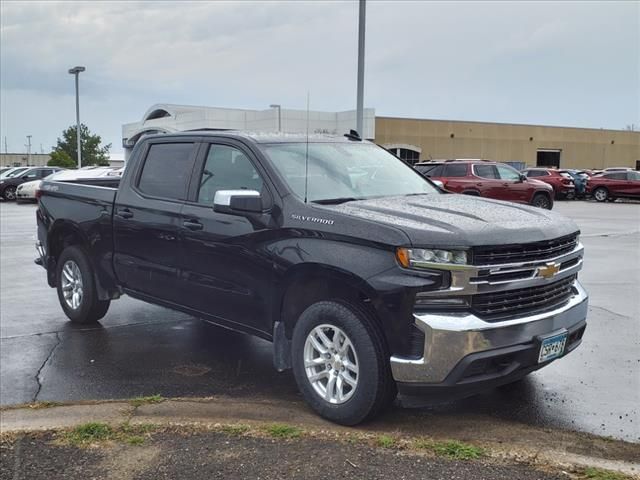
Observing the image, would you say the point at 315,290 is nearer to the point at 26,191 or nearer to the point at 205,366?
the point at 205,366

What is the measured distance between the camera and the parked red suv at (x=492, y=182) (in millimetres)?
23469

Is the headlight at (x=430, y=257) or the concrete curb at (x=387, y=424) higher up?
the headlight at (x=430, y=257)

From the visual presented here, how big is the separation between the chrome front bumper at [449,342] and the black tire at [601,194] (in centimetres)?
3208

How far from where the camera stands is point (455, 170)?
24.2 metres

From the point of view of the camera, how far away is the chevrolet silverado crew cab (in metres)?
3.90

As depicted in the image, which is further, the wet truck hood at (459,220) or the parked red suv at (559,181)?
the parked red suv at (559,181)

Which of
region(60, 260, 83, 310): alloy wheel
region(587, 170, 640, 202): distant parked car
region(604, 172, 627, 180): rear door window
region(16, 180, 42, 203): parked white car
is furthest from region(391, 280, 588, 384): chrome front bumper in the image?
region(604, 172, 627, 180): rear door window

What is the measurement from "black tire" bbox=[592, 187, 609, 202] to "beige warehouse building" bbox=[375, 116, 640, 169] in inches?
841

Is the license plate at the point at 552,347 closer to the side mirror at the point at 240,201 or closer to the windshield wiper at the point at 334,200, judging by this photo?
the windshield wiper at the point at 334,200

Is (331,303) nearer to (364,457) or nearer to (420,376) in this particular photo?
(420,376)

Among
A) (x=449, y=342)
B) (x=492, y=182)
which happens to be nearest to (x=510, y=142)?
(x=492, y=182)

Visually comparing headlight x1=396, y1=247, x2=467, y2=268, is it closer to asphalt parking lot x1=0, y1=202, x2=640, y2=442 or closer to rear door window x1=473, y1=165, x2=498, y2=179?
asphalt parking lot x1=0, y1=202, x2=640, y2=442

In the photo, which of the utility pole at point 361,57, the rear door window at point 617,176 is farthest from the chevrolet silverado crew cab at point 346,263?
the rear door window at point 617,176

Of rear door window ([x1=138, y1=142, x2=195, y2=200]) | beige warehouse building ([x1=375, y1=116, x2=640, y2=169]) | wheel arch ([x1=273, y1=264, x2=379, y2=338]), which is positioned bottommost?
A: wheel arch ([x1=273, y1=264, x2=379, y2=338])
